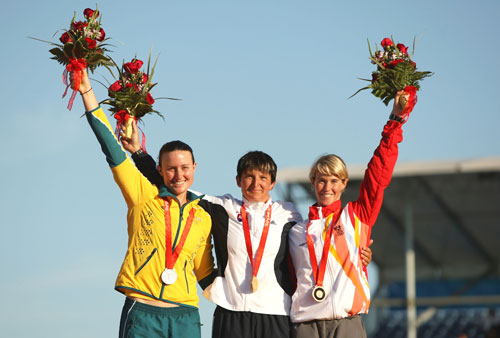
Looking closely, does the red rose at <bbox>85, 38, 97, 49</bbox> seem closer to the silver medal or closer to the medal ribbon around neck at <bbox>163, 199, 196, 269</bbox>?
the medal ribbon around neck at <bbox>163, 199, 196, 269</bbox>

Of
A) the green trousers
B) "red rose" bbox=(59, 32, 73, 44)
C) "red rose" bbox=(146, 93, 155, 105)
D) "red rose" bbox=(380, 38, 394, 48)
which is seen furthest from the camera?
"red rose" bbox=(146, 93, 155, 105)

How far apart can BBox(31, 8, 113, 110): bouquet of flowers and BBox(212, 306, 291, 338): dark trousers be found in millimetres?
1751

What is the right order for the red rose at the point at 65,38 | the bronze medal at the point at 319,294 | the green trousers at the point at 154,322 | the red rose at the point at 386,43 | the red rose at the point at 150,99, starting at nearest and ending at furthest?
the green trousers at the point at 154,322, the bronze medal at the point at 319,294, the red rose at the point at 65,38, the red rose at the point at 386,43, the red rose at the point at 150,99

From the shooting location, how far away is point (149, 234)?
5.41m

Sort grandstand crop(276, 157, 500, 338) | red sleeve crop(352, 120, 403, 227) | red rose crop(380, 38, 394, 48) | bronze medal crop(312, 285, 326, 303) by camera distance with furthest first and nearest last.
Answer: grandstand crop(276, 157, 500, 338), red rose crop(380, 38, 394, 48), red sleeve crop(352, 120, 403, 227), bronze medal crop(312, 285, 326, 303)

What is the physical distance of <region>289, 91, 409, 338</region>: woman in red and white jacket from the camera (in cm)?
539

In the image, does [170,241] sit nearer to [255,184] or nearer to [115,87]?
[255,184]

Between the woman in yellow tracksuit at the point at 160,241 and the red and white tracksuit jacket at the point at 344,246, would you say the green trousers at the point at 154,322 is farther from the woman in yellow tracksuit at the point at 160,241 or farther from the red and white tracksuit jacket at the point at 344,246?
the red and white tracksuit jacket at the point at 344,246

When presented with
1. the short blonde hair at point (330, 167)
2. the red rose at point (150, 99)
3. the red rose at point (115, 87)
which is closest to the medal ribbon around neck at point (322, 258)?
the short blonde hair at point (330, 167)

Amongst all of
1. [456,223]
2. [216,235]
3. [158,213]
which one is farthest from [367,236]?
[456,223]

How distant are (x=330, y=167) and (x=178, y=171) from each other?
40.4 inches

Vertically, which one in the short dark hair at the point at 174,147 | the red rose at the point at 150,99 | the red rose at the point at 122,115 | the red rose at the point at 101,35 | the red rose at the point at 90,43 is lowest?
the short dark hair at the point at 174,147

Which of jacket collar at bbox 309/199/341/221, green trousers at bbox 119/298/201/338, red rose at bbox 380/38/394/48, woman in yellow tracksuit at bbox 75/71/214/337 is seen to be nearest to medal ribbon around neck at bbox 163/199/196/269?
woman in yellow tracksuit at bbox 75/71/214/337

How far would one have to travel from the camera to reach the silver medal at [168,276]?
5.29m
